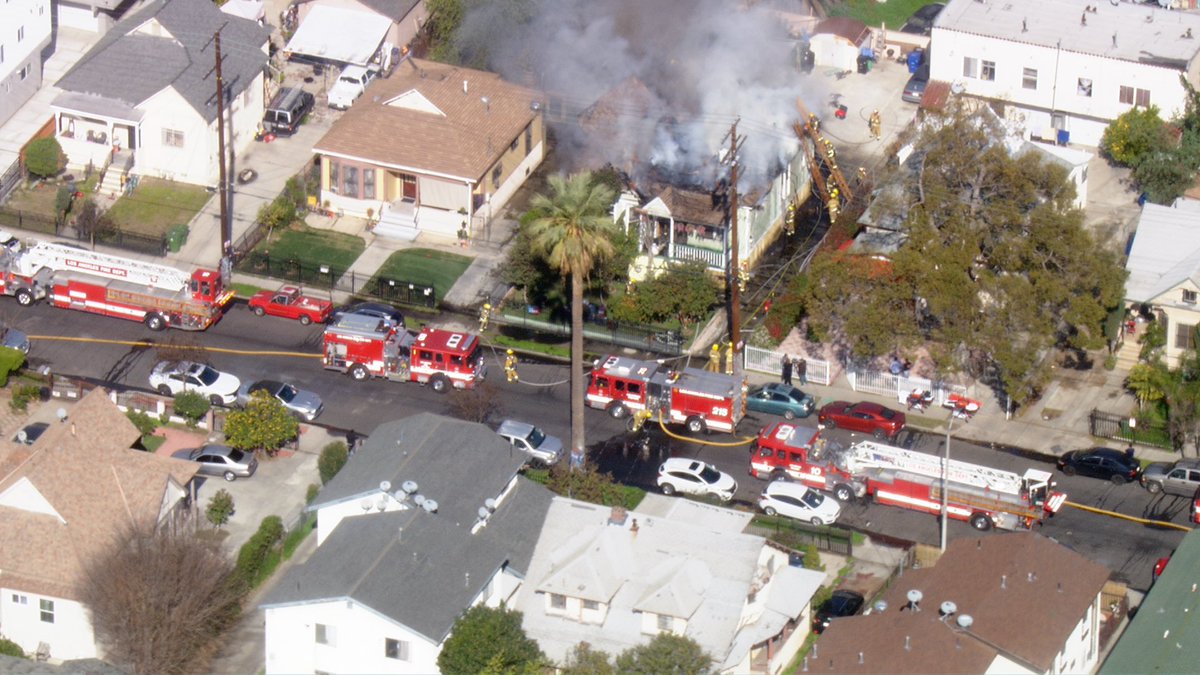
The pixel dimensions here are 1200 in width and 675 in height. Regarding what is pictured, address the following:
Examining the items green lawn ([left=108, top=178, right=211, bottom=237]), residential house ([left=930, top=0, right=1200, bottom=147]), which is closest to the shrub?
green lawn ([left=108, top=178, right=211, bottom=237])

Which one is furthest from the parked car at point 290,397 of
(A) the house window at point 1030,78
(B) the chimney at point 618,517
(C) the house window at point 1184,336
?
(A) the house window at point 1030,78

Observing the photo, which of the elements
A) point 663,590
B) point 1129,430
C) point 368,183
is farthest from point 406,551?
point 368,183

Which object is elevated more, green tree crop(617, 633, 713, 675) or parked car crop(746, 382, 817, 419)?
parked car crop(746, 382, 817, 419)

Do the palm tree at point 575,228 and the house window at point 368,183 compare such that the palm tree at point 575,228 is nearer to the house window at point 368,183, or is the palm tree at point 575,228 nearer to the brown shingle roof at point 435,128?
the brown shingle roof at point 435,128

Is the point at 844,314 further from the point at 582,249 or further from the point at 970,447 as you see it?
the point at 582,249

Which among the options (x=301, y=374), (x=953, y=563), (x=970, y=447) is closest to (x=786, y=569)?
(x=953, y=563)

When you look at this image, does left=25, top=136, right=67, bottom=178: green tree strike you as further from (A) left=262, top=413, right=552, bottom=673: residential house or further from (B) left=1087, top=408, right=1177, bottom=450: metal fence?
(B) left=1087, top=408, right=1177, bottom=450: metal fence

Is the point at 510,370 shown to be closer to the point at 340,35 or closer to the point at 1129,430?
the point at 1129,430
